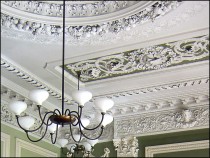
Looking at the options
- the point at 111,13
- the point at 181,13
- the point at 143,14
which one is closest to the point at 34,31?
the point at 111,13

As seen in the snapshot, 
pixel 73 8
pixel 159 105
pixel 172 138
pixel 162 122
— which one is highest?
pixel 73 8

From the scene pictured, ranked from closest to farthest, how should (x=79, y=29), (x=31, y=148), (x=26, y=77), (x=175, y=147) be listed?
(x=79, y=29), (x=26, y=77), (x=175, y=147), (x=31, y=148)

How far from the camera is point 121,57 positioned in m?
4.46

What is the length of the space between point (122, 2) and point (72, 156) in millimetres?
2680

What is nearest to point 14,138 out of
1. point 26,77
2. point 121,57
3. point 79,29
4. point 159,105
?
point 26,77

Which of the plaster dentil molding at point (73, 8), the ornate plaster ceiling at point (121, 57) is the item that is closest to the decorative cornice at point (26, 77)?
the ornate plaster ceiling at point (121, 57)

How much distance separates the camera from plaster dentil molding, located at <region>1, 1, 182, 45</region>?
12.1ft

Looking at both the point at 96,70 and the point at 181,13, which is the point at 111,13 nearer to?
the point at 181,13

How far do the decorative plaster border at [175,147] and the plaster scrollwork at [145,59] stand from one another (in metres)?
1.06

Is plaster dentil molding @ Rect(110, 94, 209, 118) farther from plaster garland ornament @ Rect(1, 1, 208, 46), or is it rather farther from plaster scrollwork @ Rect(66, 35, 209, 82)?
plaster garland ornament @ Rect(1, 1, 208, 46)

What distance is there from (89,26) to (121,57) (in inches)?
27.0

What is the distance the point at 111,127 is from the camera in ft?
18.8

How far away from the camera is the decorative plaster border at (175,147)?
16.9 feet

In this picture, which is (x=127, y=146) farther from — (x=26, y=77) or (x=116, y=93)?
(x=26, y=77)
